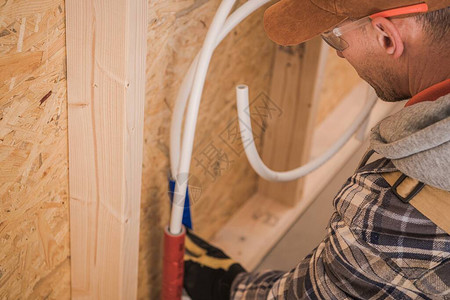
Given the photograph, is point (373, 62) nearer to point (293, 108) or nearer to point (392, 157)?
point (392, 157)

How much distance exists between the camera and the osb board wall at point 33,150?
829 mm

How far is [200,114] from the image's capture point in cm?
140

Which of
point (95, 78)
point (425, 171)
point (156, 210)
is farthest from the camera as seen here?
point (156, 210)

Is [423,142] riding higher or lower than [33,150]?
higher

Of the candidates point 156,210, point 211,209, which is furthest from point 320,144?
point 156,210

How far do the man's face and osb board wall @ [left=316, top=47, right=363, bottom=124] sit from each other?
1.18 meters

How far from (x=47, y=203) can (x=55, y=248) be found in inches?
5.1

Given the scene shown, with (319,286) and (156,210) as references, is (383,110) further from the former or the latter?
(319,286)

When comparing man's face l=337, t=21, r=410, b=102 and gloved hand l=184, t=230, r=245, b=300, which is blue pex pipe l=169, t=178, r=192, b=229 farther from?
man's face l=337, t=21, r=410, b=102

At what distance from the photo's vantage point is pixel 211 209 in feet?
5.57

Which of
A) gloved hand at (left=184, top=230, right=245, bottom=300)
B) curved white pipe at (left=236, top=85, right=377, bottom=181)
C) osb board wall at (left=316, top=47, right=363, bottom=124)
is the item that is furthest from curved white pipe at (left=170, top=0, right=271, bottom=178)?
osb board wall at (left=316, top=47, right=363, bottom=124)

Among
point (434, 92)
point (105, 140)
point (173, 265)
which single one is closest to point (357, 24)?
point (434, 92)

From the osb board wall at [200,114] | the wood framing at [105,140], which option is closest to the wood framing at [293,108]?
the osb board wall at [200,114]

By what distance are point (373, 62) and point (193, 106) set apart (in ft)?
1.18
